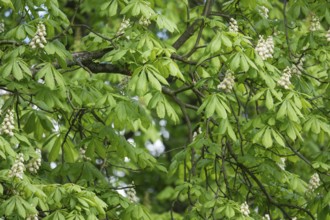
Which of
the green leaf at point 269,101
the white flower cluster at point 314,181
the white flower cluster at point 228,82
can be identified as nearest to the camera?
the green leaf at point 269,101

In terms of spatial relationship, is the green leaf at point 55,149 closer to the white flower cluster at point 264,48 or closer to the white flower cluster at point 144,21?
the white flower cluster at point 144,21

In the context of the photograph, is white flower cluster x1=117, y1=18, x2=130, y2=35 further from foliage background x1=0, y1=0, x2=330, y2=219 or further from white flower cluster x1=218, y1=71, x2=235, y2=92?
white flower cluster x1=218, y1=71, x2=235, y2=92

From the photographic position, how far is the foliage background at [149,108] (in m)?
5.73

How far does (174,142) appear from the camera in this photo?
14133 mm

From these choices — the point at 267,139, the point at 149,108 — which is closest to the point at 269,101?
the point at 267,139

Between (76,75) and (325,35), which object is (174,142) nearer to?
(76,75)

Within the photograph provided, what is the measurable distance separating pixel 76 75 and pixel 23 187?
5401 millimetres

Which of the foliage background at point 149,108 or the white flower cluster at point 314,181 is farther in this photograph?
the white flower cluster at point 314,181

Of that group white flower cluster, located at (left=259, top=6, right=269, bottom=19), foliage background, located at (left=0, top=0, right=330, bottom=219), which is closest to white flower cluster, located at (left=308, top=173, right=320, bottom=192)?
foliage background, located at (left=0, top=0, right=330, bottom=219)

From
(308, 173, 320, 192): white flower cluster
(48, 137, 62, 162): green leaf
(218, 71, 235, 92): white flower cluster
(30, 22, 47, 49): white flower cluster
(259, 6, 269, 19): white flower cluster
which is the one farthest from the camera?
(259, 6, 269, 19): white flower cluster

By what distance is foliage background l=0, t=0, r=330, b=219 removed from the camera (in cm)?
573

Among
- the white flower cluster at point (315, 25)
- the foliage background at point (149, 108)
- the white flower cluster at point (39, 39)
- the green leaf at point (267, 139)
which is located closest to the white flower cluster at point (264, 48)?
the foliage background at point (149, 108)

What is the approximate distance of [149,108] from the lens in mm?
6059

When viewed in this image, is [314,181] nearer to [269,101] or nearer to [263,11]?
[269,101]
